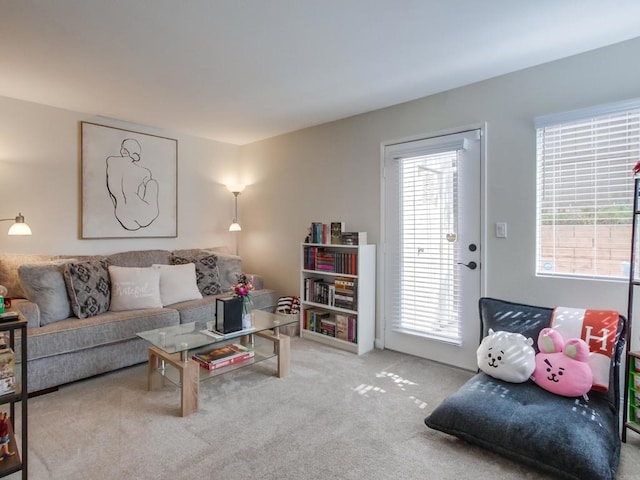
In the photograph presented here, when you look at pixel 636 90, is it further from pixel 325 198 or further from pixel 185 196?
pixel 185 196

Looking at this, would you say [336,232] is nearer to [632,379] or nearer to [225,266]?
[225,266]

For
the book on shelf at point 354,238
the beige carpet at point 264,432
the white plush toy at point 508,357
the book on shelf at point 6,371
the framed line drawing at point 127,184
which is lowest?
the beige carpet at point 264,432

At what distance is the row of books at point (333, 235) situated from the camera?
3473 millimetres

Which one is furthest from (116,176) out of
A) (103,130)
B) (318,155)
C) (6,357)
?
(6,357)

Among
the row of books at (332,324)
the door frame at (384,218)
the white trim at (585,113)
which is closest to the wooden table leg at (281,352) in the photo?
the row of books at (332,324)

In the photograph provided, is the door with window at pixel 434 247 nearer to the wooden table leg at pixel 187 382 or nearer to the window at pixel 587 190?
the window at pixel 587 190

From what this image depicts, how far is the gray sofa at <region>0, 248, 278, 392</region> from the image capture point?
253 cm

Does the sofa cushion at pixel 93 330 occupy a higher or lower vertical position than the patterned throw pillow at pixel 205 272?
lower

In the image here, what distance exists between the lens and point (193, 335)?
2605 millimetres

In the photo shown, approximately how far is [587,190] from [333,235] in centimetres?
212

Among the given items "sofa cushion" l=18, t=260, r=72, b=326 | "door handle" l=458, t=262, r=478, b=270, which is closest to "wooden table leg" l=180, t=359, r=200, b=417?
"sofa cushion" l=18, t=260, r=72, b=326

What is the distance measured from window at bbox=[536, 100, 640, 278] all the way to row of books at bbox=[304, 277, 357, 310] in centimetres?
158

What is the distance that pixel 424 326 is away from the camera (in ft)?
10.5

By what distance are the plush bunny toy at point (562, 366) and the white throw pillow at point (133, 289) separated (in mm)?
3071
